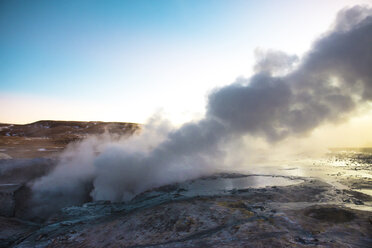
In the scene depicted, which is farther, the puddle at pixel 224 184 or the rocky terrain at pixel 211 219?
the puddle at pixel 224 184

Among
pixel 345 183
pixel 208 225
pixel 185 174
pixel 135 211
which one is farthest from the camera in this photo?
pixel 185 174

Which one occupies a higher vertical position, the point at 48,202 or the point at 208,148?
the point at 208,148

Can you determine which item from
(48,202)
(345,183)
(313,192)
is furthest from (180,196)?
(345,183)

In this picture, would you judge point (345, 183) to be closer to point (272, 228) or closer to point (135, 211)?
point (272, 228)

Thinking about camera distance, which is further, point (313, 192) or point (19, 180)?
point (19, 180)

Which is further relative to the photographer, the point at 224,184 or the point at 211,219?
the point at 224,184

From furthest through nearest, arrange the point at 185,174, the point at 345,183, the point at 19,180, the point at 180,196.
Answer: the point at 185,174, the point at 19,180, the point at 345,183, the point at 180,196

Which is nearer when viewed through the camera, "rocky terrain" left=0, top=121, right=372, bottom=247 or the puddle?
"rocky terrain" left=0, top=121, right=372, bottom=247

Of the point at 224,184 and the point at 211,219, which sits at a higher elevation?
the point at 211,219
